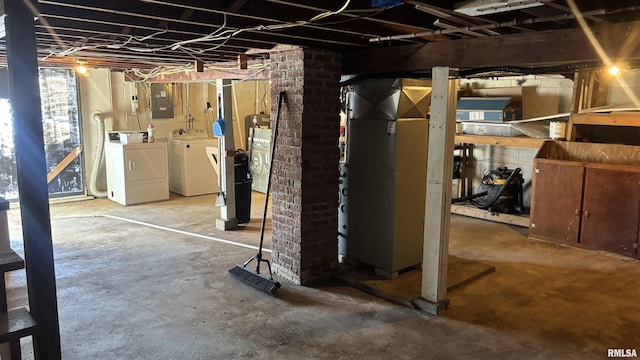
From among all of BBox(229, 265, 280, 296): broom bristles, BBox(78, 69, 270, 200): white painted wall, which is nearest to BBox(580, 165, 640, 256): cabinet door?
BBox(229, 265, 280, 296): broom bristles

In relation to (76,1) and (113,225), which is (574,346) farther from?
(113,225)

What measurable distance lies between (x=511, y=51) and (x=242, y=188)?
162 inches

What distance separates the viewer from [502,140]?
Result: 6.36 m

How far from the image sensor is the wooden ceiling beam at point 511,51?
106 inches

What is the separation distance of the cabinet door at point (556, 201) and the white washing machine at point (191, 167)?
199 inches

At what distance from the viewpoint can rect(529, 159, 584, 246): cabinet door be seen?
541cm

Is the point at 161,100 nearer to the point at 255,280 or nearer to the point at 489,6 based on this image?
the point at 255,280

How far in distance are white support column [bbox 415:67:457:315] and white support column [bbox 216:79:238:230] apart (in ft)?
10.0

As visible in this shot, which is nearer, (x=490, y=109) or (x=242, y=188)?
(x=242, y=188)

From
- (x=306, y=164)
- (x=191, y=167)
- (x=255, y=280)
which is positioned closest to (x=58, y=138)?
(x=191, y=167)

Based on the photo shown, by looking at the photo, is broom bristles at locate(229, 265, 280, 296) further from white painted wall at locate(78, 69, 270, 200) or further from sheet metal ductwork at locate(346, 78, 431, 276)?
white painted wall at locate(78, 69, 270, 200)

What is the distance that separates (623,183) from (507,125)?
1.77 m

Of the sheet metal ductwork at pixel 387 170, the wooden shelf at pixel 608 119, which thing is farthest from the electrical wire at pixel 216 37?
the wooden shelf at pixel 608 119

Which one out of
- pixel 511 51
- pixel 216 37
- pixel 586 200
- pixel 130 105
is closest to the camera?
pixel 511 51
